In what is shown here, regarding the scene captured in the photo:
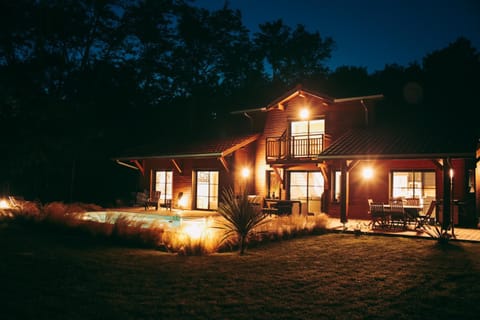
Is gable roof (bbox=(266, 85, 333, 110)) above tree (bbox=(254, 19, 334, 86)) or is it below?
below

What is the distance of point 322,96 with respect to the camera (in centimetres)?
1588

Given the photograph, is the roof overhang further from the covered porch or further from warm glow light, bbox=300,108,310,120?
warm glow light, bbox=300,108,310,120

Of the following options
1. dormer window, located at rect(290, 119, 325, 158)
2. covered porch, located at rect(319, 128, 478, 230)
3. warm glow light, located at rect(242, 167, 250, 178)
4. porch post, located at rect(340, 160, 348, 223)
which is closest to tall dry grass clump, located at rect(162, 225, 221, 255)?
porch post, located at rect(340, 160, 348, 223)

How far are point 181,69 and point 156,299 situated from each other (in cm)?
2554

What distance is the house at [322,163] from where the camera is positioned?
12789mm

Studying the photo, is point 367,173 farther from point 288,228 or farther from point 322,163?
point 288,228

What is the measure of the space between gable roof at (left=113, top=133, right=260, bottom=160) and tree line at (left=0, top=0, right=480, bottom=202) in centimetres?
227

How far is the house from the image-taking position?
12789 mm

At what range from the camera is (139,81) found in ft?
82.8

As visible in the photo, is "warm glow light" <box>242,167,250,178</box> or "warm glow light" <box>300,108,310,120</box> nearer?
"warm glow light" <box>300,108,310,120</box>

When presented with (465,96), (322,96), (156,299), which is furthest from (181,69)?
(156,299)

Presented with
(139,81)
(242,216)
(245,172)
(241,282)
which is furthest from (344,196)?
(139,81)

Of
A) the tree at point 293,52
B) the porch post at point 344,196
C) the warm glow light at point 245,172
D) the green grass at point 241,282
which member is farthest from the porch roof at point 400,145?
the tree at point 293,52

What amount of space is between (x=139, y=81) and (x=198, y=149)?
9.61 metres
